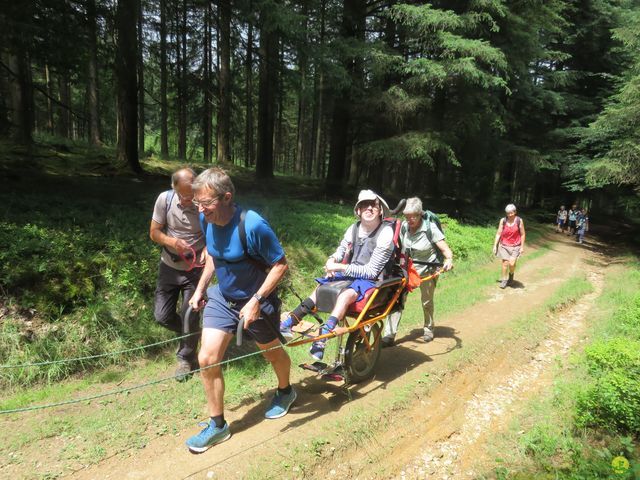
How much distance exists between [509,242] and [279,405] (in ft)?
27.2

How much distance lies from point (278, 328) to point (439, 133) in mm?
13719

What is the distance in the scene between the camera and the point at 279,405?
4316 mm

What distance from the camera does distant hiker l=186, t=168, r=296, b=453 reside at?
3514 mm

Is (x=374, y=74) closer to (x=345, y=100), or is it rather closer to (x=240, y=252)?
(x=345, y=100)

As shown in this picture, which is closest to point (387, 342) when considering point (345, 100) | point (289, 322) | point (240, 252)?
point (289, 322)

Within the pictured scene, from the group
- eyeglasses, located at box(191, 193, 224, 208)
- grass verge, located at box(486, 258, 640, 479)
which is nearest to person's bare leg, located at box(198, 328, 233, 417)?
eyeglasses, located at box(191, 193, 224, 208)

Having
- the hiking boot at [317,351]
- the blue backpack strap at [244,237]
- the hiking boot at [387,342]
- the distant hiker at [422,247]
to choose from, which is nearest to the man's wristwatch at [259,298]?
the blue backpack strap at [244,237]

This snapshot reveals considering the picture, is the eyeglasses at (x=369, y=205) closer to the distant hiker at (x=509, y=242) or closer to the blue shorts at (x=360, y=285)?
the blue shorts at (x=360, y=285)

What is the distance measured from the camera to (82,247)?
652cm

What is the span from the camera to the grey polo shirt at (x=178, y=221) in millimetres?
4645

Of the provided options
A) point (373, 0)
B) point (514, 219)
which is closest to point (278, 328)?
point (514, 219)

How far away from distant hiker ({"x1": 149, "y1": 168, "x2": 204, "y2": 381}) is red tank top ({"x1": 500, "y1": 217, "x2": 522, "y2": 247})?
8383 mm

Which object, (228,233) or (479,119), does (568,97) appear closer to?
(479,119)

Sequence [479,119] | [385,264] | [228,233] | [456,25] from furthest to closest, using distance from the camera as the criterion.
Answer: [479,119] → [456,25] → [385,264] → [228,233]
